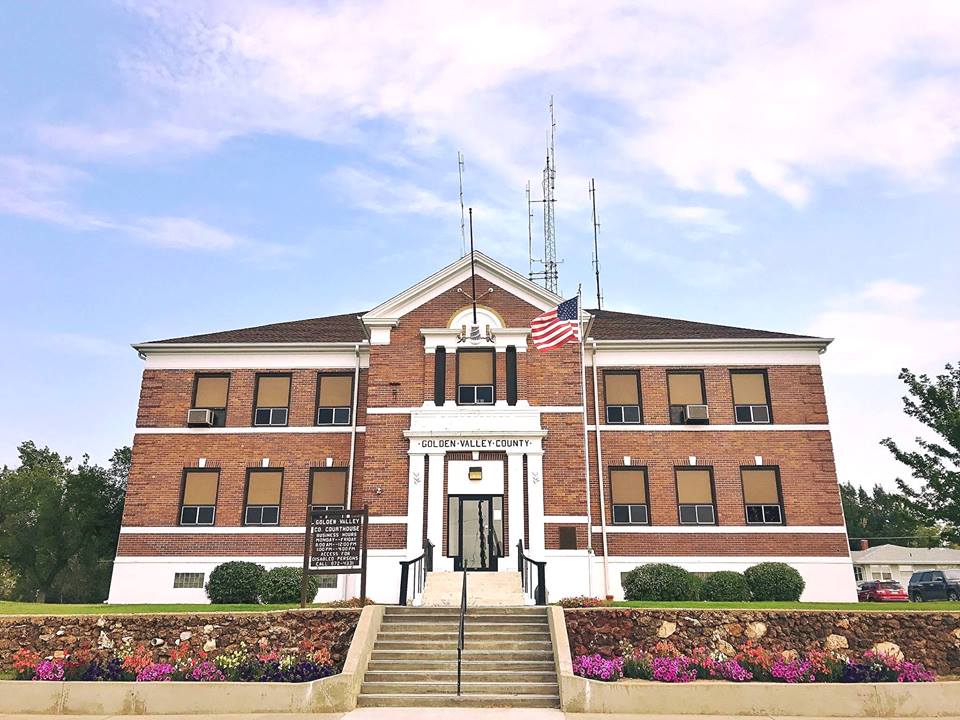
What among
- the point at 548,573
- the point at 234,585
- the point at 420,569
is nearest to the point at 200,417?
the point at 234,585

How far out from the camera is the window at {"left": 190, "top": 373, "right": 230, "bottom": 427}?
25469 millimetres

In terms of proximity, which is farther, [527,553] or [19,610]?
[527,553]

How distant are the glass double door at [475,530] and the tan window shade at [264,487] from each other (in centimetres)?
602

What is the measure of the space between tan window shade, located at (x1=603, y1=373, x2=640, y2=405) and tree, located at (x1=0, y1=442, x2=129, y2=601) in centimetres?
2071

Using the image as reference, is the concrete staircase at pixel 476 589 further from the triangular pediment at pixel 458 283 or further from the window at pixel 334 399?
the triangular pediment at pixel 458 283

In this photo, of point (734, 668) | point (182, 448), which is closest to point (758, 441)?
point (734, 668)

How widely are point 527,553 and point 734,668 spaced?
9158 mm

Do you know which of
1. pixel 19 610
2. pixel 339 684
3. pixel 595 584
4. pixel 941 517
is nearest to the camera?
pixel 339 684

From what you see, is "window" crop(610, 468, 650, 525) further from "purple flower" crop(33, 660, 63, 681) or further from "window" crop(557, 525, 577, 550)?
"purple flower" crop(33, 660, 63, 681)

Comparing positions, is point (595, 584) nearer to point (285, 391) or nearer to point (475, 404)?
point (475, 404)

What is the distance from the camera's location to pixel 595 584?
22.5 m

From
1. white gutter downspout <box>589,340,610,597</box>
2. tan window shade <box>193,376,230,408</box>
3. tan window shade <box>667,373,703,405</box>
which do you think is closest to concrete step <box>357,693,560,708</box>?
white gutter downspout <box>589,340,610,597</box>

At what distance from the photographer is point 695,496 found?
24.0 meters

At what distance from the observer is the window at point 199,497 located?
24188mm
